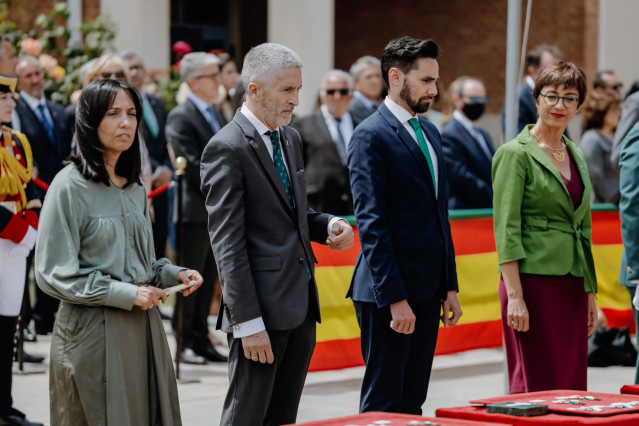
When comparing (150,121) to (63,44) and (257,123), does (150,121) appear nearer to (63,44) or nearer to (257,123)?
(257,123)

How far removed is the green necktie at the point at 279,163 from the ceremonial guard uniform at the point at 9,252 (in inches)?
86.2

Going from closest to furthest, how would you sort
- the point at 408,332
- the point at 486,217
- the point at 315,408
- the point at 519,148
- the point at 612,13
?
the point at 408,332
the point at 519,148
the point at 315,408
the point at 486,217
the point at 612,13

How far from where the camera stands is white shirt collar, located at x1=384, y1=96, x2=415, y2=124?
5.57 metres

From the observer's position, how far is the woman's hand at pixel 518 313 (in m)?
6.09

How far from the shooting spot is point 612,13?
62.2 ft

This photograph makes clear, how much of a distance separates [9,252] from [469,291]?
3.80 m

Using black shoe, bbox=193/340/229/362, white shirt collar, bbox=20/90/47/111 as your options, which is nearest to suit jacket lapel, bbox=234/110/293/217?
black shoe, bbox=193/340/229/362

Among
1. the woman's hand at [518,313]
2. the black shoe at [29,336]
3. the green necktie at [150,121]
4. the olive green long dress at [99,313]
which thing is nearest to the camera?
the olive green long dress at [99,313]

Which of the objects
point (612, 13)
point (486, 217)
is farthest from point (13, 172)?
point (612, 13)

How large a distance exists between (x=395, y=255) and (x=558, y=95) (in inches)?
54.9

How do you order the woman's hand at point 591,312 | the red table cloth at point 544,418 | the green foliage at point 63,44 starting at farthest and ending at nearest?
the green foliage at point 63,44 → the woman's hand at point 591,312 → the red table cloth at point 544,418

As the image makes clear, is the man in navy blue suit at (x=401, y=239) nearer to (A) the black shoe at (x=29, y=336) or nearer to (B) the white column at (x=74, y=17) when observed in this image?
(A) the black shoe at (x=29, y=336)

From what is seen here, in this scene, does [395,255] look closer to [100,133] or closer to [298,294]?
Result: [298,294]

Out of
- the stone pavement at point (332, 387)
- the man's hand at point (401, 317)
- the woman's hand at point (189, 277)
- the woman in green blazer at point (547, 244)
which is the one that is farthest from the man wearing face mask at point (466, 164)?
the woman's hand at point (189, 277)
